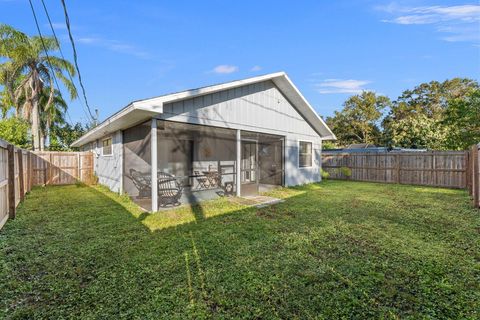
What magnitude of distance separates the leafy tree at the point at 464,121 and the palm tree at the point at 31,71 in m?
24.0

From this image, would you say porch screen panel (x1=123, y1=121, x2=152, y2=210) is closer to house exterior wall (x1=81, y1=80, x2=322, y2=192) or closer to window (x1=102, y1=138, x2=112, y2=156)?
house exterior wall (x1=81, y1=80, x2=322, y2=192)

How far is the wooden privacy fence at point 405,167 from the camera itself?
1064 cm

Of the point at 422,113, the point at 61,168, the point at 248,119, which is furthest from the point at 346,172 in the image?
the point at 422,113

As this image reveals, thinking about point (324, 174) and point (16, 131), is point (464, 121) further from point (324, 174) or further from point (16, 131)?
point (16, 131)

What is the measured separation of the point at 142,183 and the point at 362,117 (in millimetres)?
29507

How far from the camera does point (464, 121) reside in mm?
14227

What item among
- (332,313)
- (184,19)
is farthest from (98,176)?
(332,313)

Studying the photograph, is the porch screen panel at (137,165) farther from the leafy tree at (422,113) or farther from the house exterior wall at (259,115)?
the leafy tree at (422,113)

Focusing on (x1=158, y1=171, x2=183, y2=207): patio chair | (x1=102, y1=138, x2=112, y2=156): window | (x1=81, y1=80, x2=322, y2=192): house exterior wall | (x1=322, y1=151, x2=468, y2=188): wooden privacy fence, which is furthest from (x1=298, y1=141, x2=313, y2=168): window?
(x1=102, y1=138, x2=112, y2=156): window

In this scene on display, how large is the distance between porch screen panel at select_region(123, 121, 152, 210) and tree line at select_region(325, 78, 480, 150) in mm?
18193

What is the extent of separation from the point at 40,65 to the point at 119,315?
20748mm

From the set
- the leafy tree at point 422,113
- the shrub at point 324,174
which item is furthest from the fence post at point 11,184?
the leafy tree at point 422,113

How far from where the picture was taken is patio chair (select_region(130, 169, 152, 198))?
24.4 ft

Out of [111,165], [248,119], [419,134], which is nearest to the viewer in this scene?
[248,119]
